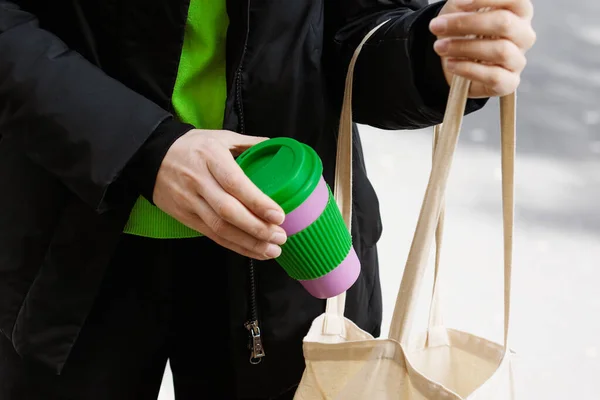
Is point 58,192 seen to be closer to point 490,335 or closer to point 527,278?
point 490,335

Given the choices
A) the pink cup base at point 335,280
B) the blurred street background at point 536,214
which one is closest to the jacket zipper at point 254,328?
the pink cup base at point 335,280

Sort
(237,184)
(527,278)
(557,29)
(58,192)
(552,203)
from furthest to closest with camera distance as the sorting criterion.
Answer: (557,29) < (552,203) < (527,278) < (58,192) < (237,184)

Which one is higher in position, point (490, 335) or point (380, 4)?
point (380, 4)

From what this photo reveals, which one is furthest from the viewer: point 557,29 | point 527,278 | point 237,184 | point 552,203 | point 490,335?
point 557,29

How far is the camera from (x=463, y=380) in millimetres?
695

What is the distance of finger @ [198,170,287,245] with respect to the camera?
1.66ft

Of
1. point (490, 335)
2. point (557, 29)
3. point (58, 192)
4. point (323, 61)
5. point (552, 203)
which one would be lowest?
point (490, 335)

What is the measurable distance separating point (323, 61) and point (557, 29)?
214 cm

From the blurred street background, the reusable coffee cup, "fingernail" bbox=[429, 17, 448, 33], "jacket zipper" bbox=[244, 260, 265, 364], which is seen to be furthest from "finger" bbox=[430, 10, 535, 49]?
the blurred street background

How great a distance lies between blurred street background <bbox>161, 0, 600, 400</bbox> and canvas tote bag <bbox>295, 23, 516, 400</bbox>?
64cm

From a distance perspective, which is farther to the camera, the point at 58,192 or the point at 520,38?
the point at 58,192

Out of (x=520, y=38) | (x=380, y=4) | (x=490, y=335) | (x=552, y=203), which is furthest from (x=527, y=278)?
(x=520, y=38)

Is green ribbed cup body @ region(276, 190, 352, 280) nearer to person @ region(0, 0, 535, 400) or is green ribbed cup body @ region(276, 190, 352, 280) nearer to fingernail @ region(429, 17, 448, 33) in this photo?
person @ region(0, 0, 535, 400)

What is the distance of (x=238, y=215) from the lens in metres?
0.51
